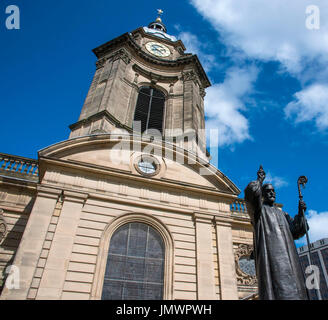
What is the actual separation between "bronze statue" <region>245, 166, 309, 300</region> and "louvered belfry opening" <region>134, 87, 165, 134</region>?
48.8ft

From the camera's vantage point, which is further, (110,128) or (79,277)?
(110,128)

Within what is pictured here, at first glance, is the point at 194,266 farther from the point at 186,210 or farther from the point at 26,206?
the point at 26,206

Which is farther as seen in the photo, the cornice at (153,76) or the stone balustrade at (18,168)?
the cornice at (153,76)

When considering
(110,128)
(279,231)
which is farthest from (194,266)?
(110,128)

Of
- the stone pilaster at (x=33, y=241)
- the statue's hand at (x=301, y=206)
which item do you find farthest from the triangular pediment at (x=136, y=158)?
the statue's hand at (x=301, y=206)

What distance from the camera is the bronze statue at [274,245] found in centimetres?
425

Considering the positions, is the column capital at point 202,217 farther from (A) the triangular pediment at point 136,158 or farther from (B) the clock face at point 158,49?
(B) the clock face at point 158,49

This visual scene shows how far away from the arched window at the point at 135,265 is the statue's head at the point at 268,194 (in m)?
6.08

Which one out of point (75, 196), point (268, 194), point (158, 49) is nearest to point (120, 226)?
point (75, 196)

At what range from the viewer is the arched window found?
30.8ft

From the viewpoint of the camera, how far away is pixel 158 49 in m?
28.7

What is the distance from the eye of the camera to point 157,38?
29.8 m
